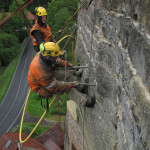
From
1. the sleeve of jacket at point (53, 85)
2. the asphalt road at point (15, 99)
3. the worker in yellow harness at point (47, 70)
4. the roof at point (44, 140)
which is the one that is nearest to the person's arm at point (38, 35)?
the worker in yellow harness at point (47, 70)

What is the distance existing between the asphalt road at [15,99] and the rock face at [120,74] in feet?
56.1

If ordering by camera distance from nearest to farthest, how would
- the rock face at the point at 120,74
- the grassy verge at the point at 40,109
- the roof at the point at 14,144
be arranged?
the rock face at the point at 120,74, the roof at the point at 14,144, the grassy verge at the point at 40,109

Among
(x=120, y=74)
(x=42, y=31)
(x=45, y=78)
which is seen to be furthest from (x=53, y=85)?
(x=42, y=31)

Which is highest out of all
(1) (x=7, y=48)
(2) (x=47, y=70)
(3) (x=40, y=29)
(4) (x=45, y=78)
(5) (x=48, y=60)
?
(3) (x=40, y=29)

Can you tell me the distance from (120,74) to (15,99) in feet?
75.9

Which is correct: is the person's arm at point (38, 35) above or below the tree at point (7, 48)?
above

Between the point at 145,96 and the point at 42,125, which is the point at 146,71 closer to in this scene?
the point at 145,96

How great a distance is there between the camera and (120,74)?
2572 millimetres

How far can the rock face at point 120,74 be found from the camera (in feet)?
5.89

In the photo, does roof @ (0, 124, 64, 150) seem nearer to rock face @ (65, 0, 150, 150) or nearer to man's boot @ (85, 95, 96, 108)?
rock face @ (65, 0, 150, 150)

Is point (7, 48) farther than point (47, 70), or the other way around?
point (7, 48)

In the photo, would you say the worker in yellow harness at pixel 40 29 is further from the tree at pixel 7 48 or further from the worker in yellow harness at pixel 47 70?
the tree at pixel 7 48

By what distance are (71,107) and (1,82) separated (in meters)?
23.4

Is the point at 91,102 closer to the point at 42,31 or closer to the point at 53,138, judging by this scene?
the point at 42,31
